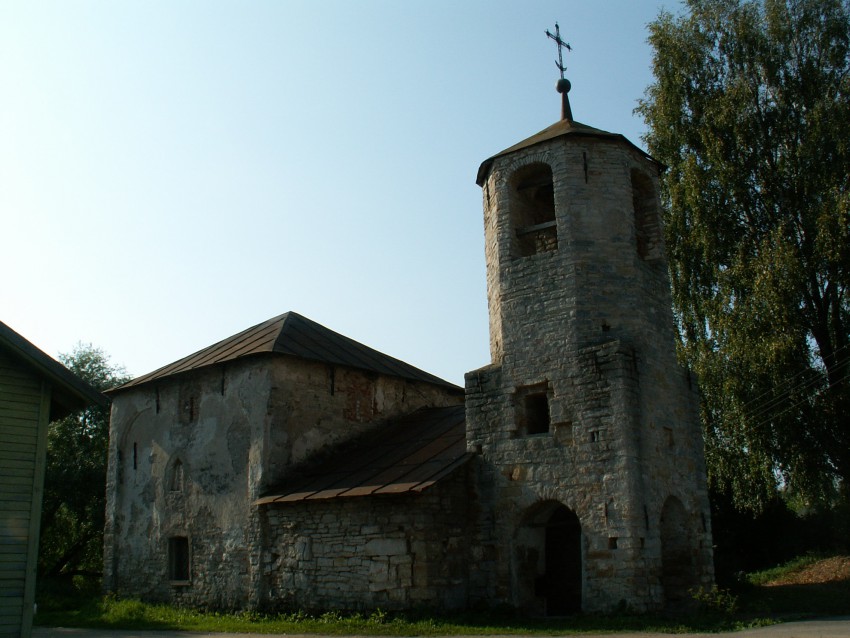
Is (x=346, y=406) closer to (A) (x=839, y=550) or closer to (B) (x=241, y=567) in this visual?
(B) (x=241, y=567)

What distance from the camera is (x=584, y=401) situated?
1281 cm

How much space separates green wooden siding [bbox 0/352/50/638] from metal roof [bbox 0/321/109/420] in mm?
209

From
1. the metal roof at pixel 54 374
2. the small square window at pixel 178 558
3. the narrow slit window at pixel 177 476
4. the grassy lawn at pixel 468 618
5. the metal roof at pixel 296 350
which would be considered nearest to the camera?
the metal roof at pixel 54 374

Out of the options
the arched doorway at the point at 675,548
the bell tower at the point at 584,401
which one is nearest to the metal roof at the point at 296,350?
the bell tower at the point at 584,401

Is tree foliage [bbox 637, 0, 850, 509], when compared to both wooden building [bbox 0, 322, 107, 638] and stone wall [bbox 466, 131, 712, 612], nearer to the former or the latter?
stone wall [bbox 466, 131, 712, 612]

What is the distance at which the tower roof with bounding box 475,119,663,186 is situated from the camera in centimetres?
1429

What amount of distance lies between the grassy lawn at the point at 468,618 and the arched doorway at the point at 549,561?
700 millimetres

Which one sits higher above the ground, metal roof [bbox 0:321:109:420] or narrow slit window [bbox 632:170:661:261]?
narrow slit window [bbox 632:170:661:261]

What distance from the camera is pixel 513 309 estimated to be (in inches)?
553

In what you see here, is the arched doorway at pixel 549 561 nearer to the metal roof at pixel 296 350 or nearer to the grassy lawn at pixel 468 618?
the grassy lawn at pixel 468 618

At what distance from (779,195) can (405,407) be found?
970cm

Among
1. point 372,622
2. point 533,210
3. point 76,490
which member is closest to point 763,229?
point 533,210

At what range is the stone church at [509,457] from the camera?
12609mm

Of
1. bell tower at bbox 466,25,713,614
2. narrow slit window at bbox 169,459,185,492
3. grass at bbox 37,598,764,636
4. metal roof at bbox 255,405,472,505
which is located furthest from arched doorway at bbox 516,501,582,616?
narrow slit window at bbox 169,459,185,492
